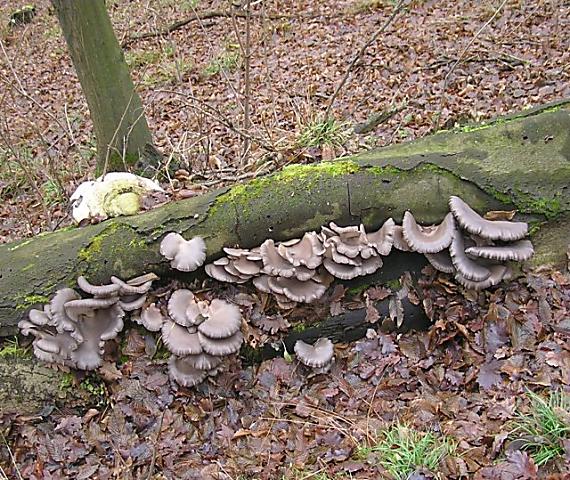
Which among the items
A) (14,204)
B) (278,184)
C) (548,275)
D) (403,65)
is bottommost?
(14,204)

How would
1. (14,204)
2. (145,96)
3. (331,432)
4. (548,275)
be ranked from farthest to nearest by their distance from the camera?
(145,96), (14,204), (548,275), (331,432)

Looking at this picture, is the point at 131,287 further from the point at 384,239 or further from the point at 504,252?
the point at 504,252

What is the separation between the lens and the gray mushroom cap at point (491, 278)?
3.61 meters

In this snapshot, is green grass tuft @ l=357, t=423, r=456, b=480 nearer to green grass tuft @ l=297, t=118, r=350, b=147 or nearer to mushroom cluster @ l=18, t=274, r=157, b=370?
mushroom cluster @ l=18, t=274, r=157, b=370

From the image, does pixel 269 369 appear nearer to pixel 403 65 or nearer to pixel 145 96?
pixel 403 65

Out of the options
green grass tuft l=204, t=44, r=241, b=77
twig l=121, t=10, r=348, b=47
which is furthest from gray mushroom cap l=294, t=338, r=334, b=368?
twig l=121, t=10, r=348, b=47

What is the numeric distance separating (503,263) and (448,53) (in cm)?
800

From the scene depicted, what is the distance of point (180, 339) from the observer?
3.66 metres

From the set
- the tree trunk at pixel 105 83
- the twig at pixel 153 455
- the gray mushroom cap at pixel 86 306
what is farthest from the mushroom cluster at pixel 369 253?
the tree trunk at pixel 105 83

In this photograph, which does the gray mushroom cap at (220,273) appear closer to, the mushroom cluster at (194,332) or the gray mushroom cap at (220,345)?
the mushroom cluster at (194,332)

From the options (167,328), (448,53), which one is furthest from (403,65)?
(167,328)

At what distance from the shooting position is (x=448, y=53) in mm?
10555

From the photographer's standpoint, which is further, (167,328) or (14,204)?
(14,204)

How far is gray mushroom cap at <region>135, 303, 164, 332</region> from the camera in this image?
3780 mm
